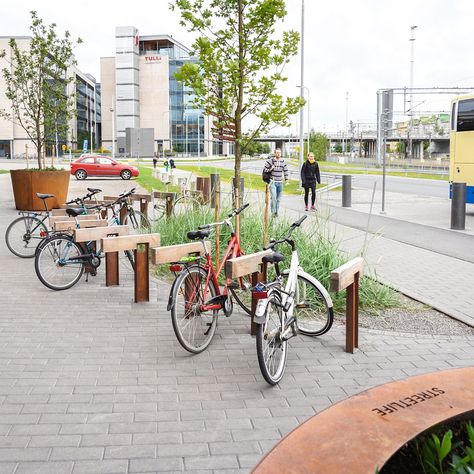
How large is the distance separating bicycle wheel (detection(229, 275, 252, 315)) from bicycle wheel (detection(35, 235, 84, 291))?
214 centimetres

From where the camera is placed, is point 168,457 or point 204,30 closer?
point 168,457

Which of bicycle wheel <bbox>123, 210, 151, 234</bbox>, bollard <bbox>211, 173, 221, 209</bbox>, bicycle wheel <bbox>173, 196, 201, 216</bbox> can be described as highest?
bollard <bbox>211, 173, 221, 209</bbox>

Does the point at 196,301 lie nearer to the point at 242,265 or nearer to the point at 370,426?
the point at 242,265

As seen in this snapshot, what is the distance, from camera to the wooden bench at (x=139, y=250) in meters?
7.24

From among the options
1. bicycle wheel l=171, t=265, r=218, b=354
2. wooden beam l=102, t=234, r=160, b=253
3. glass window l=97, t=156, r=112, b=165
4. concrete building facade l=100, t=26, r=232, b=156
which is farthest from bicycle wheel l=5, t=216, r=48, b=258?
concrete building facade l=100, t=26, r=232, b=156

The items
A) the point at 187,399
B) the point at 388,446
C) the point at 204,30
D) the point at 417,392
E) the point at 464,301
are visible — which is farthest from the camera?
the point at 204,30

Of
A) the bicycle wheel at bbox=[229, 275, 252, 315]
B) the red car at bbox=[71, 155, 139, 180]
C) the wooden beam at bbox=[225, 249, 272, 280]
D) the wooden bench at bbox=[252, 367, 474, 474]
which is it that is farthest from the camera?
the red car at bbox=[71, 155, 139, 180]

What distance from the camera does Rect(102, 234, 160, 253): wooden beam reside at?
7.32 meters

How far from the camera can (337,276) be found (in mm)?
5207

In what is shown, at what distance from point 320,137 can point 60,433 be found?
8127 centimetres

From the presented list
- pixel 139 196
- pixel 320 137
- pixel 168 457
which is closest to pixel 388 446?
pixel 168 457

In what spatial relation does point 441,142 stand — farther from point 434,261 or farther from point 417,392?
point 417,392

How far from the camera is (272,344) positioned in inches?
188

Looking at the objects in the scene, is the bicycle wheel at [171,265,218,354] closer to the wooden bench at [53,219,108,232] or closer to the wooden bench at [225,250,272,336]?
the wooden bench at [225,250,272,336]
